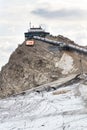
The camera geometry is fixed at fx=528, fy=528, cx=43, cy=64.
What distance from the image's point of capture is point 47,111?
34.6 m

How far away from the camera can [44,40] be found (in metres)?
78.8

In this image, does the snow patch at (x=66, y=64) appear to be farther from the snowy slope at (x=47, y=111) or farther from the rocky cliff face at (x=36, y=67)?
the snowy slope at (x=47, y=111)

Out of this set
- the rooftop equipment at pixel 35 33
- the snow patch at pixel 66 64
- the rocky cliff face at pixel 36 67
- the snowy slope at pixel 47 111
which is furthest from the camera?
the rooftop equipment at pixel 35 33

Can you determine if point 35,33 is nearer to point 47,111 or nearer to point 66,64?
point 66,64

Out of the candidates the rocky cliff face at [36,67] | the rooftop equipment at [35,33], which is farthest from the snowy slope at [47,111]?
the rooftop equipment at [35,33]

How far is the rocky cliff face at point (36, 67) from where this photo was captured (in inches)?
2731

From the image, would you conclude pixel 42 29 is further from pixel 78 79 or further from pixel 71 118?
pixel 71 118

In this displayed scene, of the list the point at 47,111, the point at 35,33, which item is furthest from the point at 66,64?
the point at 47,111

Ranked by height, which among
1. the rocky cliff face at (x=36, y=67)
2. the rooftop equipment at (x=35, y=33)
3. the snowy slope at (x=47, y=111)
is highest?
the snowy slope at (x=47, y=111)

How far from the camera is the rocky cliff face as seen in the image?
6938cm

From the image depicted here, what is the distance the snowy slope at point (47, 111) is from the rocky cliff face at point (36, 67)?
2370 centimetres

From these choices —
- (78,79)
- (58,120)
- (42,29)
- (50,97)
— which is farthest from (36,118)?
(42,29)

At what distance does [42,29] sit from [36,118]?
54.3 meters

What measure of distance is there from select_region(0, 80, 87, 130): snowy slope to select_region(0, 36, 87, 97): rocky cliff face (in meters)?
23.7
